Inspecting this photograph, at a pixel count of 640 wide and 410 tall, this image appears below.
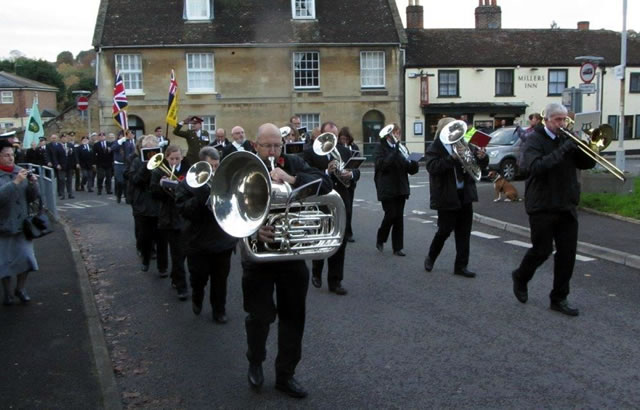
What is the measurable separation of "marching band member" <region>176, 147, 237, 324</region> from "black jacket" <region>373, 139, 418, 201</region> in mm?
3238

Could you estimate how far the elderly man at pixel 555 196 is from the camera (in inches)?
254

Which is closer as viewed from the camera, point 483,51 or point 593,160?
point 593,160

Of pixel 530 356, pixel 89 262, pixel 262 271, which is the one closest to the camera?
pixel 262 271

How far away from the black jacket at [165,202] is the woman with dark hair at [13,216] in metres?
1.36

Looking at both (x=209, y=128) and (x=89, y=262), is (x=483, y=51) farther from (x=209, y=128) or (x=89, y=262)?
(x=89, y=262)

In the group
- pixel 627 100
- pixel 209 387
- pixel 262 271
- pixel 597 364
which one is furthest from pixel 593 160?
pixel 627 100

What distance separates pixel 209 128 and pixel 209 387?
101 ft

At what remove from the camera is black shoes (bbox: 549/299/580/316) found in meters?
6.54

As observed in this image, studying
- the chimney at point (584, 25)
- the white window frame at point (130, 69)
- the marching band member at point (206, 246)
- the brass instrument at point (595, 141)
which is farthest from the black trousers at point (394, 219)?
the chimney at point (584, 25)

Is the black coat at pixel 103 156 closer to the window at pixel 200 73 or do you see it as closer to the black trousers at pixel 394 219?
the black trousers at pixel 394 219

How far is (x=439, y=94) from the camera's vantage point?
3575cm

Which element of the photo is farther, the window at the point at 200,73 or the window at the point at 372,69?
the window at the point at 372,69

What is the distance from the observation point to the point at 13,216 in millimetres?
7148

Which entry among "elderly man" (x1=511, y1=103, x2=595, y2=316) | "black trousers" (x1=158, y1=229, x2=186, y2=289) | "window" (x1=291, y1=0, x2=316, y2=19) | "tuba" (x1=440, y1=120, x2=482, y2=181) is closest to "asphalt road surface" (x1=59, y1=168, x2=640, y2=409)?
"black trousers" (x1=158, y1=229, x2=186, y2=289)
